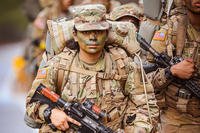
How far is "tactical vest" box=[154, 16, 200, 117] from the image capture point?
1151 cm

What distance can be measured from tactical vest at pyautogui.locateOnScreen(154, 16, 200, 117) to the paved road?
19.4 feet

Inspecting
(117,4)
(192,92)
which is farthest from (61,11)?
(192,92)

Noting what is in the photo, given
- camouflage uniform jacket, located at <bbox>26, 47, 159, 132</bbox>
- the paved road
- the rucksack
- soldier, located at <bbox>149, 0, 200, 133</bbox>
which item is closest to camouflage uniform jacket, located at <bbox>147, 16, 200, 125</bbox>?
soldier, located at <bbox>149, 0, 200, 133</bbox>

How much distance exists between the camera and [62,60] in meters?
10.3

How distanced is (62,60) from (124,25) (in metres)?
0.85

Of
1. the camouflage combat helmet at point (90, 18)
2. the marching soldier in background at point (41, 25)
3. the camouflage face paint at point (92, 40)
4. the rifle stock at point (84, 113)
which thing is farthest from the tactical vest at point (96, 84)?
the marching soldier in background at point (41, 25)

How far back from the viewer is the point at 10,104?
2297 cm

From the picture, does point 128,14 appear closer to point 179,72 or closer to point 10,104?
point 179,72

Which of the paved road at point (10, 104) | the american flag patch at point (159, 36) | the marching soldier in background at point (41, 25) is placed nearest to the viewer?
the american flag patch at point (159, 36)

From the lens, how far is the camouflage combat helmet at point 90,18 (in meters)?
10.2

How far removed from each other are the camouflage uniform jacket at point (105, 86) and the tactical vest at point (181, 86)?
3.91 feet

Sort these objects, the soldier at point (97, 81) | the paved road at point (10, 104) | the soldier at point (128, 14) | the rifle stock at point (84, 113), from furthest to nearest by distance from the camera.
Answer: the paved road at point (10, 104) < the soldier at point (128, 14) < the soldier at point (97, 81) < the rifle stock at point (84, 113)

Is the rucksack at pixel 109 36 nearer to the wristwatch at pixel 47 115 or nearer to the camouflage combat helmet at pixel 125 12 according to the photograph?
the wristwatch at pixel 47 115

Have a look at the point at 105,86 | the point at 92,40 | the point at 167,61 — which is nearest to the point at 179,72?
the point at 167,61
